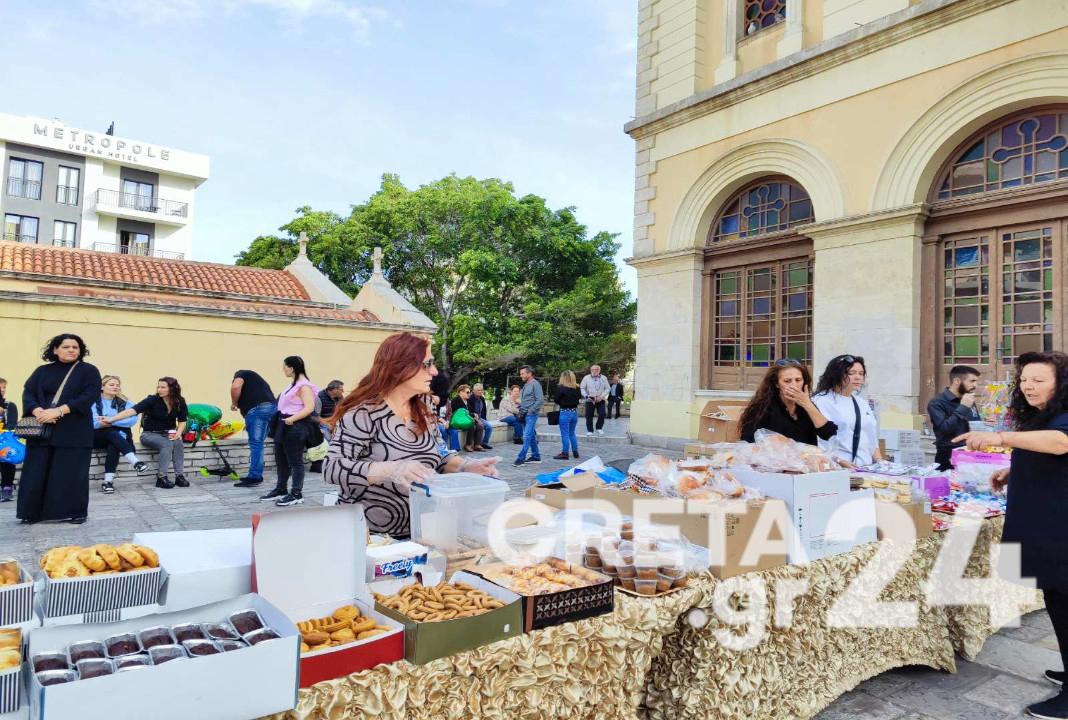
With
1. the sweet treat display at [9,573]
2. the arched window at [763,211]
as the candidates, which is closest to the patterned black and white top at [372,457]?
the sweet treat display at [9,573]

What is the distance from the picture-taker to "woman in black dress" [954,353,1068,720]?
2.75 metres

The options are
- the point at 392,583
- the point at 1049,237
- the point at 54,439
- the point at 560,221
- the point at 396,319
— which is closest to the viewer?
the point at 392,583

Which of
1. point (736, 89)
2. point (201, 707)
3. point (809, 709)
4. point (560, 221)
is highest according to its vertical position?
point (560, 221)

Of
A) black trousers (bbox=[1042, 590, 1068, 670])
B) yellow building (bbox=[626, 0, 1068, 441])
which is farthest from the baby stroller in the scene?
black trousers (bbox=[1042, 590, 1068, 670])

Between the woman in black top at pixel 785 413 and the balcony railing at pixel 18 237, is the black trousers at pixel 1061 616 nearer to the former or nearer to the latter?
the woman in black top at pixel 785 413

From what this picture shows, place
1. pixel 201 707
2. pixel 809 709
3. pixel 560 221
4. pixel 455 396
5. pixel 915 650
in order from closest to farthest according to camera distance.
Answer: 1. pixel 201 707
2. pixel 809 709
3. pixel 915 650
4. pixel 455 396
5. pixel 560 221

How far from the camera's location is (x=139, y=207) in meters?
35.7

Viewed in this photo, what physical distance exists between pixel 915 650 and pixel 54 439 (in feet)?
21.1

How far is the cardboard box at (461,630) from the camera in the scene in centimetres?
163

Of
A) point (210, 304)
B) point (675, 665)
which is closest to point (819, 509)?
point (675, 665)

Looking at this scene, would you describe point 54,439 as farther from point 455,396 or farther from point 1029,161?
point 1029,161

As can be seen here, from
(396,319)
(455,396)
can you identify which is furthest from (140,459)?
(396,319)

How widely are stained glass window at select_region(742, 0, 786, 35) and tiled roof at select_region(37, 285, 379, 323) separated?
360 inches

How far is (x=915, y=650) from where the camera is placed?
10.3ft
